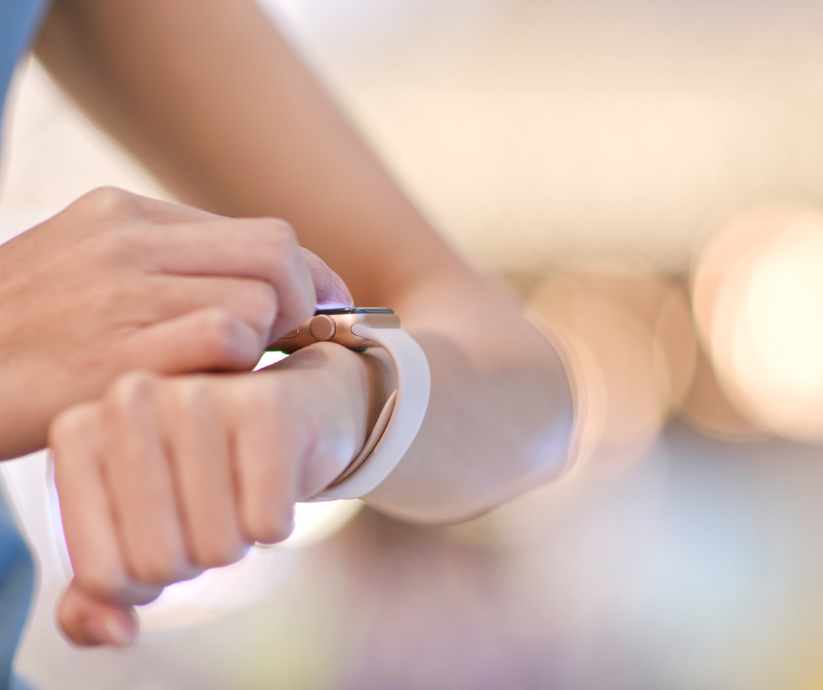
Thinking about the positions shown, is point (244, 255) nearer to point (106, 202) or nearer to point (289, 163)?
point (106, 202)

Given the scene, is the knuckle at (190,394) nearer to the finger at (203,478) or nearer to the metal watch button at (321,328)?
the finger at (203,478)

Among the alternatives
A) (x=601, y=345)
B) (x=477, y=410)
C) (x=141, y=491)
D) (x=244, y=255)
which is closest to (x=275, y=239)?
(x=244, y=255)

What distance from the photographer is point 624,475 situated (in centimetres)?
228

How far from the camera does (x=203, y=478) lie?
0.93ft

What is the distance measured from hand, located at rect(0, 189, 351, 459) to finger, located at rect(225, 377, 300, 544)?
0.12 feet

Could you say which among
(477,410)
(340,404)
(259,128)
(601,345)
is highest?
(259,128)

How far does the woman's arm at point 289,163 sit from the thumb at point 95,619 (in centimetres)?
31

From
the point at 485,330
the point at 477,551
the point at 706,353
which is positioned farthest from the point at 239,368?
the point at 706,353

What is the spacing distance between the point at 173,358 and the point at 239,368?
0.02 meters

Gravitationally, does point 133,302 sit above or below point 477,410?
above

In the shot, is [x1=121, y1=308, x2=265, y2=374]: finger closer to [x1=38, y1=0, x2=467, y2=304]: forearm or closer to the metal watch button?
the metal watch button

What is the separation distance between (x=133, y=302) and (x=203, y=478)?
0.32 feet

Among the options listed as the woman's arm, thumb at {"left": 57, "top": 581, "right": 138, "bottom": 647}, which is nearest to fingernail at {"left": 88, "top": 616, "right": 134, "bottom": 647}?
thumb at {"left": 57, "top": 581, "right": 138, "bottom": 647}

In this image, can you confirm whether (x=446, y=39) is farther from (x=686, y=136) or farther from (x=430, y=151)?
(x=686, y=136)
